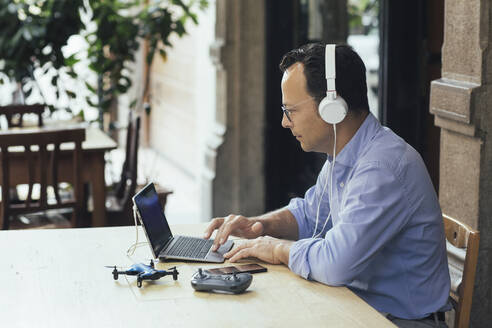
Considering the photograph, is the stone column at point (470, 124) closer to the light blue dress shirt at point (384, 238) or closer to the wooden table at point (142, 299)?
the light blue dress shirt at point (384, 238)

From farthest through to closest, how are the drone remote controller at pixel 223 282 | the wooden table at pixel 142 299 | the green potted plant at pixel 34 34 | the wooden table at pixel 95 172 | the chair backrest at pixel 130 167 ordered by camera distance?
the green potted plant at pixel 34 34
the chair backrest at pixel 130 167
the wooden table at pixel 95 172
the drone remote controller at pixel 223 282
the wooden table at pixel 142 299

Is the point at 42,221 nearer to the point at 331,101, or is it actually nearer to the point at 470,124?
the point at 470,124

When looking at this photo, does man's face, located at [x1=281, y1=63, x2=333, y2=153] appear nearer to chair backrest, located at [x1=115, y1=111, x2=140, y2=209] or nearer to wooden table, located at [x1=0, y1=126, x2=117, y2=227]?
wooden table, located at [x1=0, y1=126, x2=117, y2=227]

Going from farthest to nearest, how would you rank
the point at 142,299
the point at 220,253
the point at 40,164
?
the point at 40,164 < the point at 220,253 < the point at 142,299

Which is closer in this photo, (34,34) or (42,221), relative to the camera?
(42,221)

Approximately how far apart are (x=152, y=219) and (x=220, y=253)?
24 centimetres

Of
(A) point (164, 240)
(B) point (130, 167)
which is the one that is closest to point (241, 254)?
(A) point (164, 240)

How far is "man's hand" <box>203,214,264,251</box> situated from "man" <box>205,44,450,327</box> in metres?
0.01

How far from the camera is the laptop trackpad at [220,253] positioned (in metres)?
2.40

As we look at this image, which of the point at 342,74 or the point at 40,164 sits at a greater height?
the point at 342,74

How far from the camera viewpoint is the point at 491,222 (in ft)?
10.2

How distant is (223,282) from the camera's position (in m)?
2.07

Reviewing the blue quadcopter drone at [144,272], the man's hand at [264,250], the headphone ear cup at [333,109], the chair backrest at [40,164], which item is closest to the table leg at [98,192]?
the chair backrest at [40,164]

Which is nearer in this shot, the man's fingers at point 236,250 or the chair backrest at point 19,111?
the man's fingers at point 236,250
